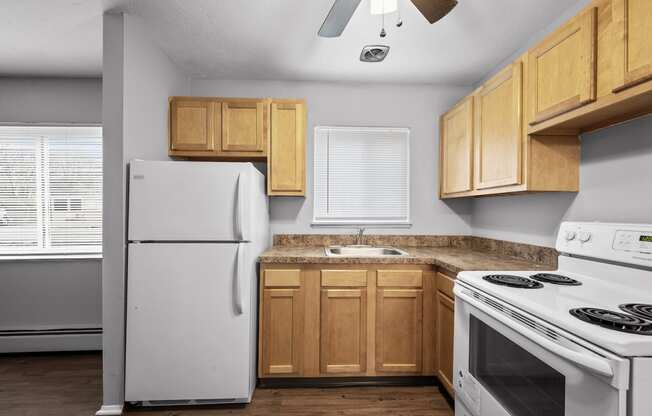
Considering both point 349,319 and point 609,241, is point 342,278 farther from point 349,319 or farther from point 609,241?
point 609,241

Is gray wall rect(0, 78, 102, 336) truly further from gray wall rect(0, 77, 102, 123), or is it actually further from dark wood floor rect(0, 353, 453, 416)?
dark wood floor rect(0, 353, 453, 416)

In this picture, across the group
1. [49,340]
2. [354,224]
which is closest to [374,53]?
[354,224]

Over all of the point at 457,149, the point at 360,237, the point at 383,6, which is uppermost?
the point at 383,6

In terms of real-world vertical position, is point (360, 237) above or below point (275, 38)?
below

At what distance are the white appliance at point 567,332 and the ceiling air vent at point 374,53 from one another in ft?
5.32

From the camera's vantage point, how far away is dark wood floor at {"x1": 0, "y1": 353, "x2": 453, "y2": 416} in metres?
2.12

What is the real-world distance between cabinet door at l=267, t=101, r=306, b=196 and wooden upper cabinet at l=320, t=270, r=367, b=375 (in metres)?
0.92

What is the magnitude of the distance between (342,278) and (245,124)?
1488 mm

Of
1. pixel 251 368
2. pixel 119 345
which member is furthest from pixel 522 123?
pixel 119 345

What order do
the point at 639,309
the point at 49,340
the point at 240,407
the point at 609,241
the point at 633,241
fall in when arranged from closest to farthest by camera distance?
the point at 639,309
the point at 633,241
the point at 609,241
the point at 240,407
the point at 49,340

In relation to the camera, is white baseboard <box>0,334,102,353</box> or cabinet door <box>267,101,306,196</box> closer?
cabinet door <box>267,101,306,196</box>

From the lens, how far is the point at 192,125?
9.04 feet

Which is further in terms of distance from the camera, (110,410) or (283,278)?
(283,278)

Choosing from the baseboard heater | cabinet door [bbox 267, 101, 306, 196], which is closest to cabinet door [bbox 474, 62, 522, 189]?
cabinet door [bbox 267, 101, 306, 196]
